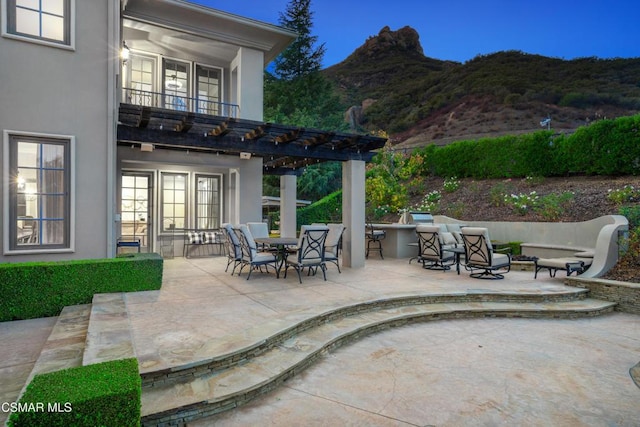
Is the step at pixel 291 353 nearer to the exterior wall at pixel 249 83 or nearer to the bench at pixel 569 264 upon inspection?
the bench at pixel 569 264

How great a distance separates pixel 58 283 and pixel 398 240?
8.42m

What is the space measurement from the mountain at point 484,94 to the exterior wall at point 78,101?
25157 millimetres

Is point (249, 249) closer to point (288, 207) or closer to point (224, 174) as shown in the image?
point (224, 174)

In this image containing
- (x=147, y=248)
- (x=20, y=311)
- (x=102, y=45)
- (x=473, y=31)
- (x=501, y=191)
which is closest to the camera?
(x=20, y=311)

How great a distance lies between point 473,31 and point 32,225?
84.2 m

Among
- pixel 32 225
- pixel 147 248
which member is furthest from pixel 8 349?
pixel 147 248

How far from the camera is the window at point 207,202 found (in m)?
10.7

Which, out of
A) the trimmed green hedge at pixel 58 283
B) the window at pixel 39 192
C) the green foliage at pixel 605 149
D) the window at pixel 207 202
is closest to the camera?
the trimmed green hedge at pixel 58 283

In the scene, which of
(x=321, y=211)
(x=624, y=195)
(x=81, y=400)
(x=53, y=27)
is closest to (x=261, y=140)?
(x=53, y=27)

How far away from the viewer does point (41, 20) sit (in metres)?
5.99

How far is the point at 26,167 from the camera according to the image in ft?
19.1

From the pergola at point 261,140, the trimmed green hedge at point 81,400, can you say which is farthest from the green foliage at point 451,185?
the trimmed green hedge at point 81,400

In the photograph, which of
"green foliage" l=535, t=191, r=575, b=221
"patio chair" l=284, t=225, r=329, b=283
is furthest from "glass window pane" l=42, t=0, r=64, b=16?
"green foliage" l=535, t=191, r=575, b=221

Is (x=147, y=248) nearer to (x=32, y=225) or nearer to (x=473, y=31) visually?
(x=32, y=225)
